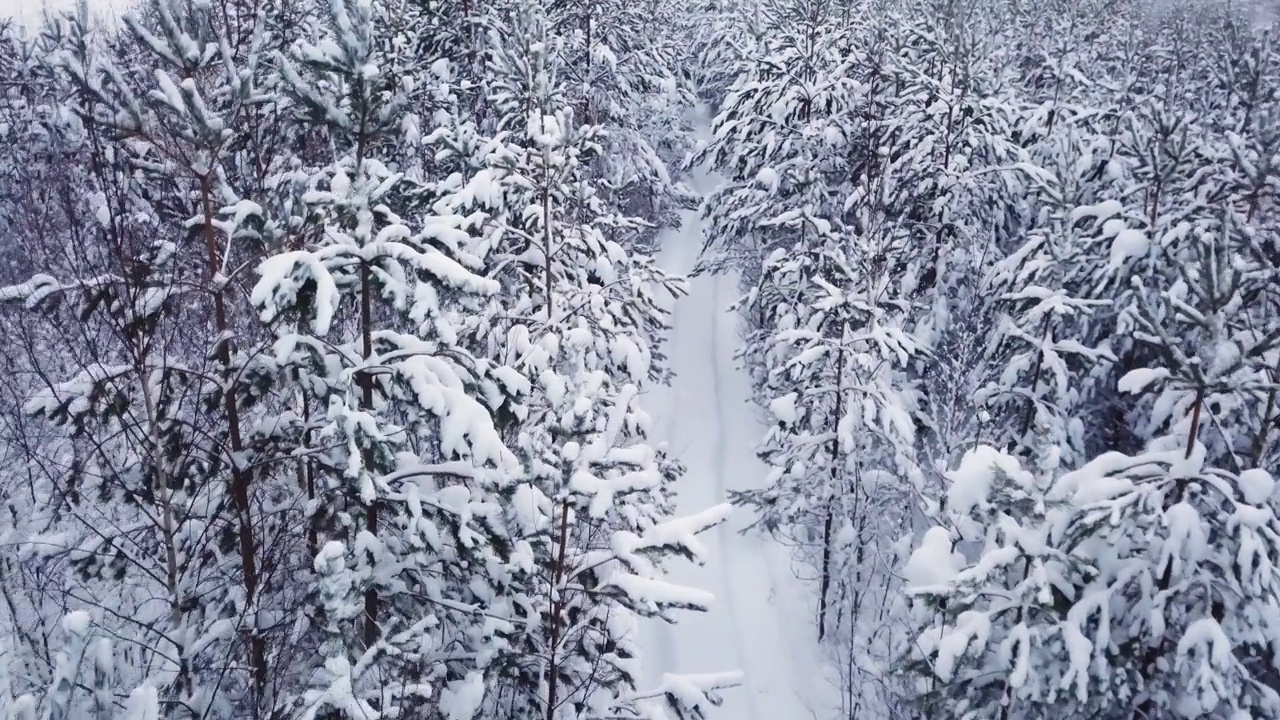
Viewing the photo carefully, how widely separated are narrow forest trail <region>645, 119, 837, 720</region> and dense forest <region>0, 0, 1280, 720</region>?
0.48 meters

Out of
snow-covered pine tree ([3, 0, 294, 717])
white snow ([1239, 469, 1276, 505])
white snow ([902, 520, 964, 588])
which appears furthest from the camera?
white snow ([902, 520, 964, 588])

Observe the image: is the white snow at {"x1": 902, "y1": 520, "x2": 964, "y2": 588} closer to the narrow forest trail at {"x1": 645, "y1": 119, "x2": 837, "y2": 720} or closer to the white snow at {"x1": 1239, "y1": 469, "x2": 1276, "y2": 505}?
the white snow at {"x1": 1239, "y1": 469, "x2": 1276, "y2": 505}

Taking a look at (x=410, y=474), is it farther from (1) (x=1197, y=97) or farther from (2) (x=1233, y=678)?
(1) (x=1197, y=97)

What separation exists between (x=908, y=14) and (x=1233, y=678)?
29.9m

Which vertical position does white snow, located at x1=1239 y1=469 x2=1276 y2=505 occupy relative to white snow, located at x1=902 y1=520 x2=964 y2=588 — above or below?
above

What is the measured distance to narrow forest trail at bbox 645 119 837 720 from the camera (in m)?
11.9

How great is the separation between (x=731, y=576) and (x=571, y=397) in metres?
8.64

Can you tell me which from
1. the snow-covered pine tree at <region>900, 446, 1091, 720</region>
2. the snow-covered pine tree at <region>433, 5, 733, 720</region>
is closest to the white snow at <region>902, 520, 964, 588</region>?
the snow-covered pine tree at <region>900, 446, 1091, 720</region>

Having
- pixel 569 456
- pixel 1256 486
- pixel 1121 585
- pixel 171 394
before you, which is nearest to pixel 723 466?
pixel 1121 585

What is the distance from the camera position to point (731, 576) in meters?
14.0

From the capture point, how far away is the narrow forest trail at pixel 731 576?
39.0 feet

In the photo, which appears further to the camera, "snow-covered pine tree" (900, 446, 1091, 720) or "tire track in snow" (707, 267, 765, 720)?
A: "tire track in snow" (707, 267, 765, 720)

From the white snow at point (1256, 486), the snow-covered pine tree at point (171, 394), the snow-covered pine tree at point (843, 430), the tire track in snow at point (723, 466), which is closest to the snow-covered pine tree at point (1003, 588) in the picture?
the white snow at point (1256, 486)

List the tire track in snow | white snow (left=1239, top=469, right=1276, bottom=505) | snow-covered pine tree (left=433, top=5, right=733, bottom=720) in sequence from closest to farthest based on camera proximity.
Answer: white snow (left=1239, top=469, right=1276, bottom=505), snow-covered pine tree (left=433, top=5, right=733, bottom=720), the tire track in snow
